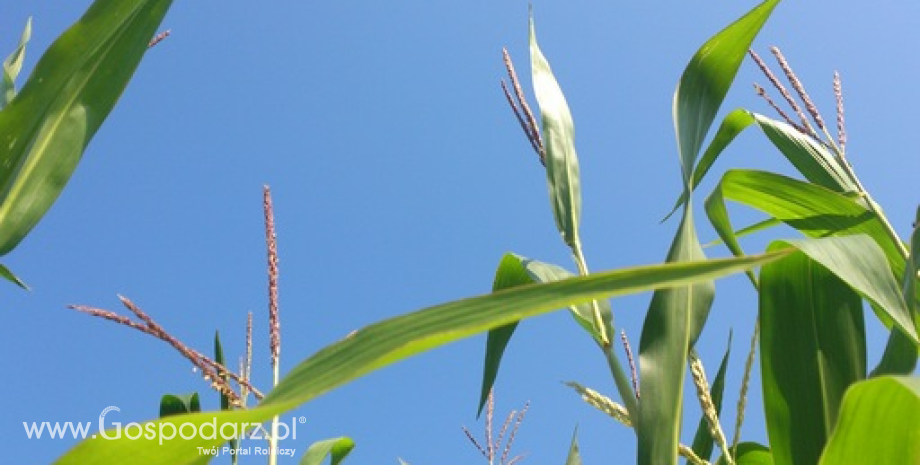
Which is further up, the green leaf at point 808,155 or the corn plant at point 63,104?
the corn plant at point 63,104

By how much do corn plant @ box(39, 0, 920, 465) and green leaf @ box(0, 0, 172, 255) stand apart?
1.01 feet

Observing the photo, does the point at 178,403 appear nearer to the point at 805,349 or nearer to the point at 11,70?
the point at 11,70

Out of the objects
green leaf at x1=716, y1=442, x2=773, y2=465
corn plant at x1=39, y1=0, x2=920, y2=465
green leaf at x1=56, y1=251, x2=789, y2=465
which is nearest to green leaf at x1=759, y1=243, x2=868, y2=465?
corn plant at x1=39, y1=0, x2=920, y2=465

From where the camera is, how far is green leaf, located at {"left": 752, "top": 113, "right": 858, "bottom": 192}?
4.84 ft

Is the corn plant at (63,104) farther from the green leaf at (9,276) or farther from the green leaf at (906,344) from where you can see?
the green leaf at (906,344)

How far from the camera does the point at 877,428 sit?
76 cm

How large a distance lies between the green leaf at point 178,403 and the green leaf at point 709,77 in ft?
3.83

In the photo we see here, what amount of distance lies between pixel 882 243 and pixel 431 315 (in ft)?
3.85

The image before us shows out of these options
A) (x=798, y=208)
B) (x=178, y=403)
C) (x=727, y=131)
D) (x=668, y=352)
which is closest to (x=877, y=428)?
(x=668, y=352)

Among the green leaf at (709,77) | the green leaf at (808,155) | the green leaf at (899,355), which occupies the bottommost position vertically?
the green leaf at (899,355)

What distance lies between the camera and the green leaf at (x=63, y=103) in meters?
0.88

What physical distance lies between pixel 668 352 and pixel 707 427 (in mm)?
463

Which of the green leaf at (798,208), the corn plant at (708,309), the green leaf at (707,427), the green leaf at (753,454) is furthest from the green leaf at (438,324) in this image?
the green leaf at (753,454)

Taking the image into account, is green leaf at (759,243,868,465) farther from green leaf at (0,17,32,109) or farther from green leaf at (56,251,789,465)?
green leaf at (0,17,32,109)
